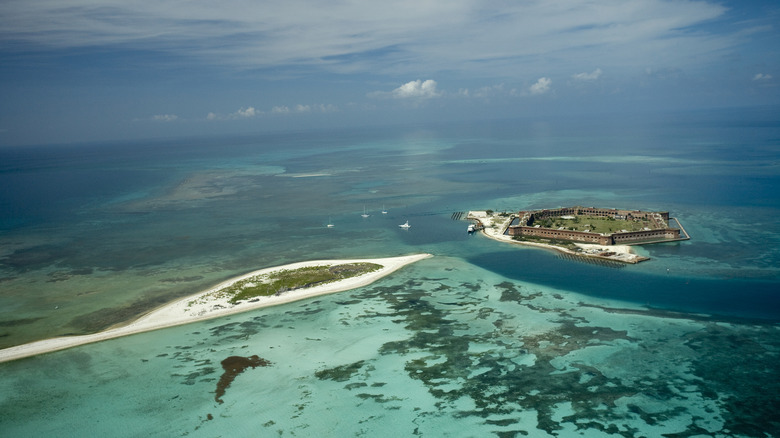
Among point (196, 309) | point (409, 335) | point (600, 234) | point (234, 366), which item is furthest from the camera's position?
point (600, 234)

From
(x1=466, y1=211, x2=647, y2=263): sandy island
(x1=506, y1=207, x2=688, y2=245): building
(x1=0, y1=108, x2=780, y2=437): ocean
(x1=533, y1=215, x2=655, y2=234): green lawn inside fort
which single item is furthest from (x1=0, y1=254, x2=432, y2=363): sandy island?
(x1=533, y1=215, x2=655, y2=234): green lawn inside fort

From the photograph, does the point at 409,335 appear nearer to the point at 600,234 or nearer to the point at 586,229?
the point at 600,234

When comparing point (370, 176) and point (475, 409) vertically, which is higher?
point (370, 176)

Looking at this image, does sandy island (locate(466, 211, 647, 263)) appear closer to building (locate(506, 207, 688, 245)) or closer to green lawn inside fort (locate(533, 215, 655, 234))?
building (locate(506, 207, 688, 245))

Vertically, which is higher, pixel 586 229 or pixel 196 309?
pixel 586 229

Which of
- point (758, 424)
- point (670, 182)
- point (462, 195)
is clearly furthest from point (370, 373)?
point (670, 182)

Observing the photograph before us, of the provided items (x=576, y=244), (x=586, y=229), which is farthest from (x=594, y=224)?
(x=576, y=244)

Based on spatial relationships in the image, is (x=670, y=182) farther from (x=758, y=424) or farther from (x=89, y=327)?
(x=89, y=327)
